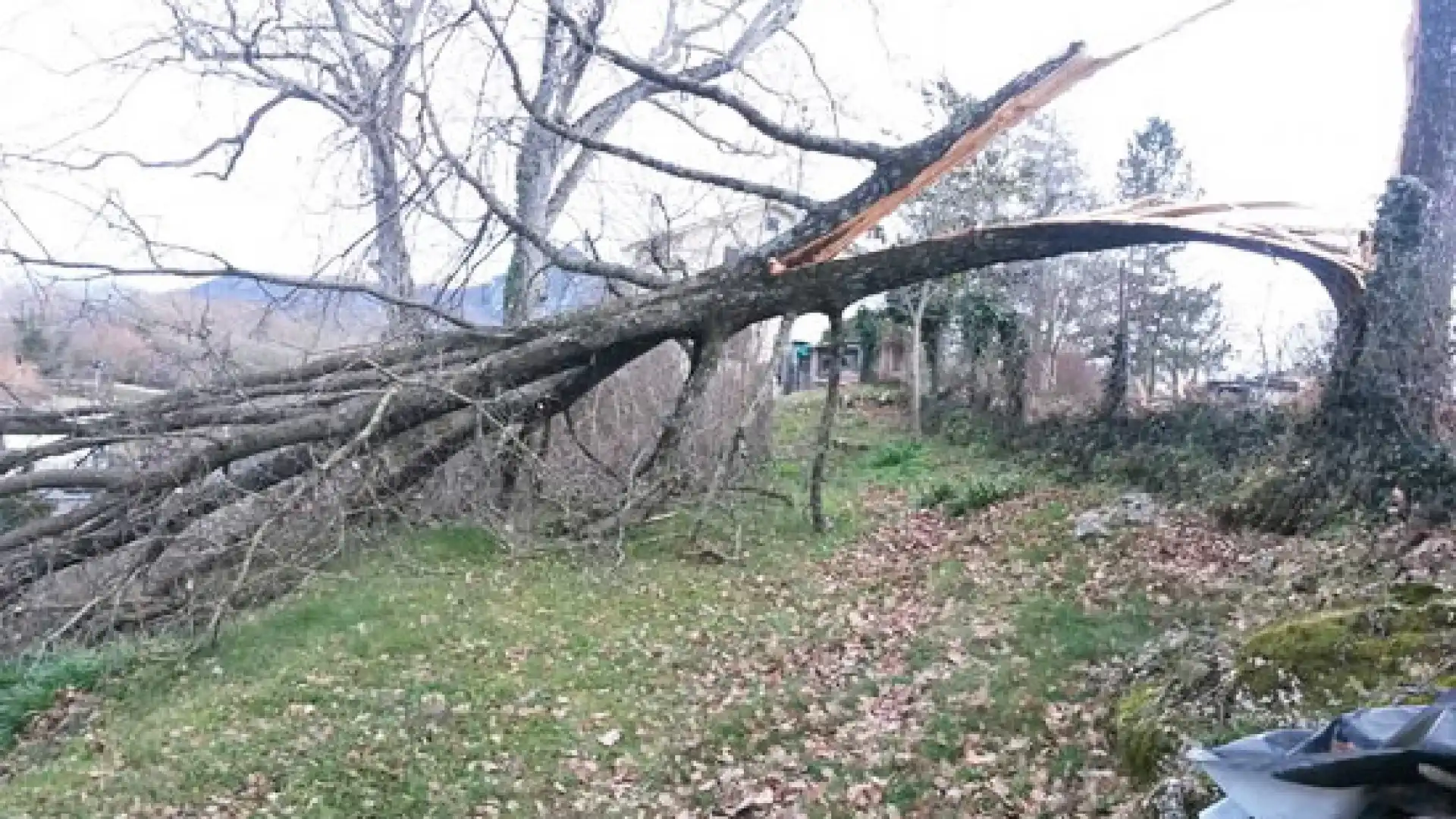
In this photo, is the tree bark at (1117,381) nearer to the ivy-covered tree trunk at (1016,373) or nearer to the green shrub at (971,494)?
the green shrub at (971,494)

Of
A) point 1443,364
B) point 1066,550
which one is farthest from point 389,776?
point 1443,364

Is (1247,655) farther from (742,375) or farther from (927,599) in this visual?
(742,375)

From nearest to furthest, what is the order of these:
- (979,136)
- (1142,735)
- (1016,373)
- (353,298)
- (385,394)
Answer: (1142,735) < (979,136) < (385,394) < (353,298) < (1016,373)

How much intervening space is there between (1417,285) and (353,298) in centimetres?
874

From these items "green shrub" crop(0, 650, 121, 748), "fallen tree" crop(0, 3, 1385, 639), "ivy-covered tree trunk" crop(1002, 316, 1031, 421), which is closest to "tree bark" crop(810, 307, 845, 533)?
"fallen tree" crop(0, 3, 1385, 639)

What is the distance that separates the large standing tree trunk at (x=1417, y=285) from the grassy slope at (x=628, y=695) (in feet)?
7.37

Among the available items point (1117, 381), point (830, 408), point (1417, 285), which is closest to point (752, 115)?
point (830, 408)

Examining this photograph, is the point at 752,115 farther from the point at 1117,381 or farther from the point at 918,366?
the point at 918,366

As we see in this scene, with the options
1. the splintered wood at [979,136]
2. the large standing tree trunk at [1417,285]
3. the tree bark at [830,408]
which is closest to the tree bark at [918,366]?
the tree bark at [830,408]

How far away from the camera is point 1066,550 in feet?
28.3

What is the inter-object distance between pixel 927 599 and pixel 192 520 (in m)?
5.23

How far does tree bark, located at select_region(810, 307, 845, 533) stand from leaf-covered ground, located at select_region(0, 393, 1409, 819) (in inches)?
46.2

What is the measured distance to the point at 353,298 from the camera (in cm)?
1088

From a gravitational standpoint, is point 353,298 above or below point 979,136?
below
